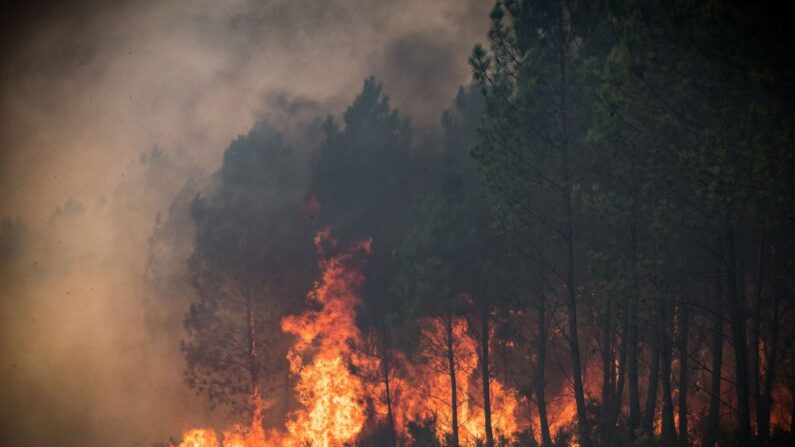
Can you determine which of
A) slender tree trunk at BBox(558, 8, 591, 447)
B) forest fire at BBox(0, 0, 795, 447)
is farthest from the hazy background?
slender tree trunk at BBox(558, 8, 591, 447)

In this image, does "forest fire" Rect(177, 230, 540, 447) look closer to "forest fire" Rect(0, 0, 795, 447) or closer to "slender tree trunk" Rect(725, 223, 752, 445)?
"forest fire" Rect(0, 0, 795, 447)

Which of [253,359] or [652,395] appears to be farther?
[253,359]

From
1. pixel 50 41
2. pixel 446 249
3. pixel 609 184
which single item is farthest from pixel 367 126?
pixel 50 41

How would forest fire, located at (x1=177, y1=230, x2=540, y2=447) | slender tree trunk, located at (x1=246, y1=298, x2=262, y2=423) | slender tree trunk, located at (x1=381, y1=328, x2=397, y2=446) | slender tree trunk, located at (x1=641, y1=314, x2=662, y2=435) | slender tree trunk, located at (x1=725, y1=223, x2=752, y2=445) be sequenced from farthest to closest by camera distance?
slender tree trunk, located at (x1=246, y1=298, x2=262, y2=423)
forest fire, located at (x1=177, y1=230, x2=540, y2=447)
slender tree trunk, located at (x1=381, y1=328, x2=397, y2=446)
slender tree trunk, located at (x1=641, y1=314, x2=662, y2=435)
slender tree trunk, located at (x1=725, y1=223, x2=752, y2=445)

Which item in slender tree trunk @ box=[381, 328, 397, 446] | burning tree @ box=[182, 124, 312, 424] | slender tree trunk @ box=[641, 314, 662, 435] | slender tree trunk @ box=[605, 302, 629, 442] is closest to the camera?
slender tree trunk @ box=[641, 314, 662, 435]

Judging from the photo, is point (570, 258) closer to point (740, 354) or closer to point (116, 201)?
point (740, 354)

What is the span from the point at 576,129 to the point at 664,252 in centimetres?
431

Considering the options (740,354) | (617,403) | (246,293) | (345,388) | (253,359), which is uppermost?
(246,293)

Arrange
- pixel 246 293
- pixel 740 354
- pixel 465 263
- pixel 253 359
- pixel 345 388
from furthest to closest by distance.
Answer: pixel 246 293 < pixel 253 359 < pixel 345 388 < pixel 465 263 < pixel 740 354

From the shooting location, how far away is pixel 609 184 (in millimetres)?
15664

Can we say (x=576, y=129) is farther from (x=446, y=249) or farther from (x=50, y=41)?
(x=50, y=41)

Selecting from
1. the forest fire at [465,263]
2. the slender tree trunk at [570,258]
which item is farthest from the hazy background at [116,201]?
the slender tree trunk at [570,258]

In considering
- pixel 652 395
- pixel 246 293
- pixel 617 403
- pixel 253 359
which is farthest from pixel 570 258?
pixel 253 359

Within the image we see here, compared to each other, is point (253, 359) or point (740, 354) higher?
point (253, 359)
